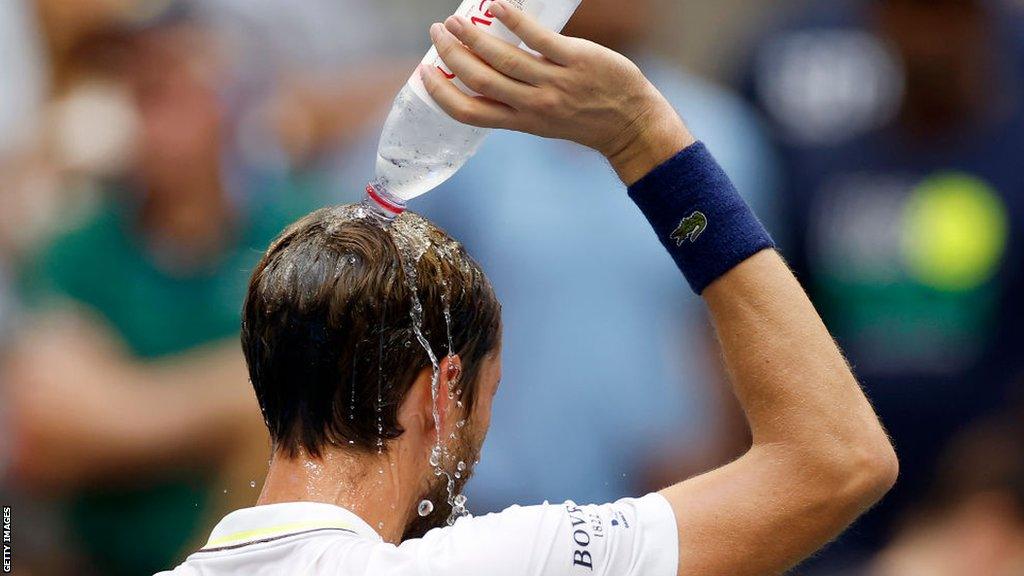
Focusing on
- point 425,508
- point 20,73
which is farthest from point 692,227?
point 20,73

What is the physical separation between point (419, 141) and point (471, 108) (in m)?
0.33

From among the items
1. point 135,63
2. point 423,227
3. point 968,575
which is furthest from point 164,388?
point 968,575

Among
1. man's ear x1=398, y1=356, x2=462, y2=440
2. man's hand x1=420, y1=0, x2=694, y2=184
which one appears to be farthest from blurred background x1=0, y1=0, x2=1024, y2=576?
man's hand x1=420, y1=0, x2=694, y2=184

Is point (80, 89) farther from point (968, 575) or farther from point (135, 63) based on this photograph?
point (968, 575)

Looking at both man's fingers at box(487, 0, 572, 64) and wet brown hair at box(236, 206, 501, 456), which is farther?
wet brown hair at box(236, 206, 501, 456)

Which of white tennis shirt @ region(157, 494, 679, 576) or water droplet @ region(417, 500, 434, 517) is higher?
white tennis shirt @ region(157, 494, 679, 576)

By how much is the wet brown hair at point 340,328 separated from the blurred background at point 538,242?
5.64ft

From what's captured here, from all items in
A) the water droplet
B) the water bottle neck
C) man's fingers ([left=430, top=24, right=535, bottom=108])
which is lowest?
the water droplet

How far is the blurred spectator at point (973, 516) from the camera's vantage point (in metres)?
4.05

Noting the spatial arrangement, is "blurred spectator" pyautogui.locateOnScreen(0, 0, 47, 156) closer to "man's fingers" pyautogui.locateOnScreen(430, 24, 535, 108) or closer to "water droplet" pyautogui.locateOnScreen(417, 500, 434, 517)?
"water droplet" pyautogui.locateOnScreen(417, 500, 434, 517)

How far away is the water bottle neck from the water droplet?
42 cm

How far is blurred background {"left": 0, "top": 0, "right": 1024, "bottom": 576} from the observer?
363cm

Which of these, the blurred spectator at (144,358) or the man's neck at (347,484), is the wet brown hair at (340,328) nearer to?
the man's neck at (347,484)

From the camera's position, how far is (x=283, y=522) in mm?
1774
